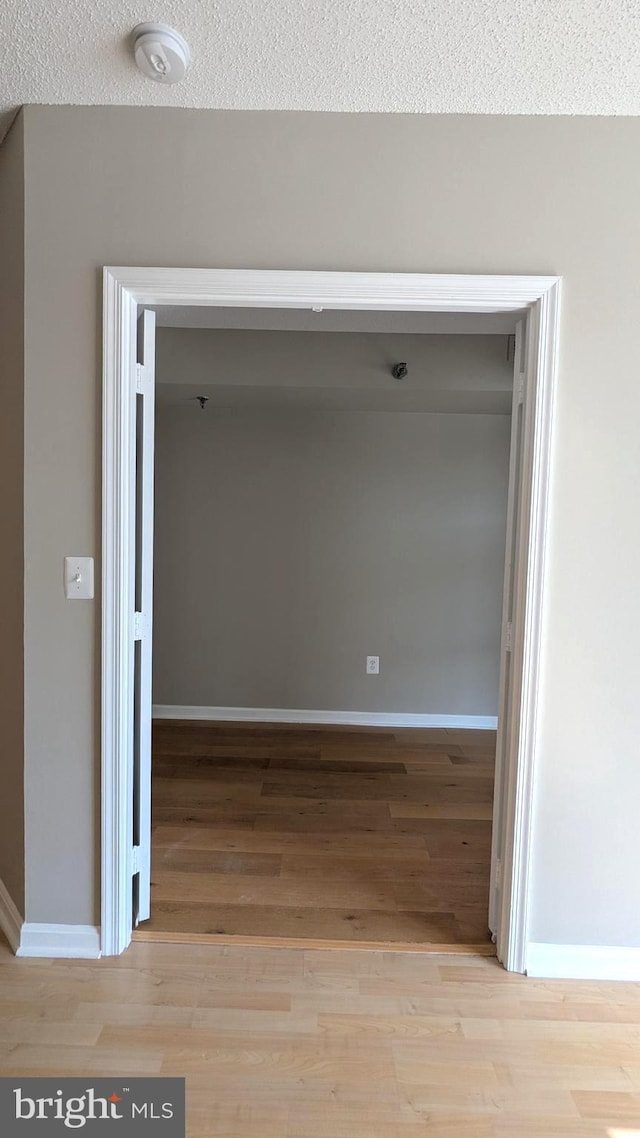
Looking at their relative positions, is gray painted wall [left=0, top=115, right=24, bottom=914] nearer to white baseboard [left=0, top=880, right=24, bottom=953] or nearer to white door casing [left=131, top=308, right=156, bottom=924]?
white baseboard [left=0, top=880, right=24, bottom=953]

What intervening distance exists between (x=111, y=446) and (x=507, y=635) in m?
1.40

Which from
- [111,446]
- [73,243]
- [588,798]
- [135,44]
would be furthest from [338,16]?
[588,798]

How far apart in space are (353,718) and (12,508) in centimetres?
293

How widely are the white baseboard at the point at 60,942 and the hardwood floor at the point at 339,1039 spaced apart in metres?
0.04

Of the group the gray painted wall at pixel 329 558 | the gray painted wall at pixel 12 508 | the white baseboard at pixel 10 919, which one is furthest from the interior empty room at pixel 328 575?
the gray painted wall at pixel 12 508

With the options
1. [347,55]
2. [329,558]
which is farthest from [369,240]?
[329,558]

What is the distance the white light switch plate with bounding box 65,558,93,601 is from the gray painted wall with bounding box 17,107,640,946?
0.14ft

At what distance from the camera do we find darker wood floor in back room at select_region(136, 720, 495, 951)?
2236 mm

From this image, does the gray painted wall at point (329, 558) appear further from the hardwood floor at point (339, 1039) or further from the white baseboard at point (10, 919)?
the hardwood floor at point (339, 1039)

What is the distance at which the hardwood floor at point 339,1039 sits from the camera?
4.97ft

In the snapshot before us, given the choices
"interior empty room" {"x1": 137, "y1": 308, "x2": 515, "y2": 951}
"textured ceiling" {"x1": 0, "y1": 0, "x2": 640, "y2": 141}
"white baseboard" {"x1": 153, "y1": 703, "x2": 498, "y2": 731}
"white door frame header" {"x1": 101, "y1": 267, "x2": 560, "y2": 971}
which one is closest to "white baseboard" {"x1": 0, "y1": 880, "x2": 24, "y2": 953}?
"white door frame header" {"x1": 101, "y1": 267, "x2": 560, "y2": 971}

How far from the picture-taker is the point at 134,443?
6.55 ft

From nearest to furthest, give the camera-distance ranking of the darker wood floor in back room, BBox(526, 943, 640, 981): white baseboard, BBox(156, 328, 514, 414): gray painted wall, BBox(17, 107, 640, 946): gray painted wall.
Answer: BBox(17, 107, 640, 946): gray painted wall → BBox(526, 943, 640, 981): white baseboard → the darker wood floor in back room → BBox(156, 328, 514, 414): gray painted wall

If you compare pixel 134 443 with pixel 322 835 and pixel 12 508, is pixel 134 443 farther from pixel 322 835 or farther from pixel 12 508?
pixel 322 835
